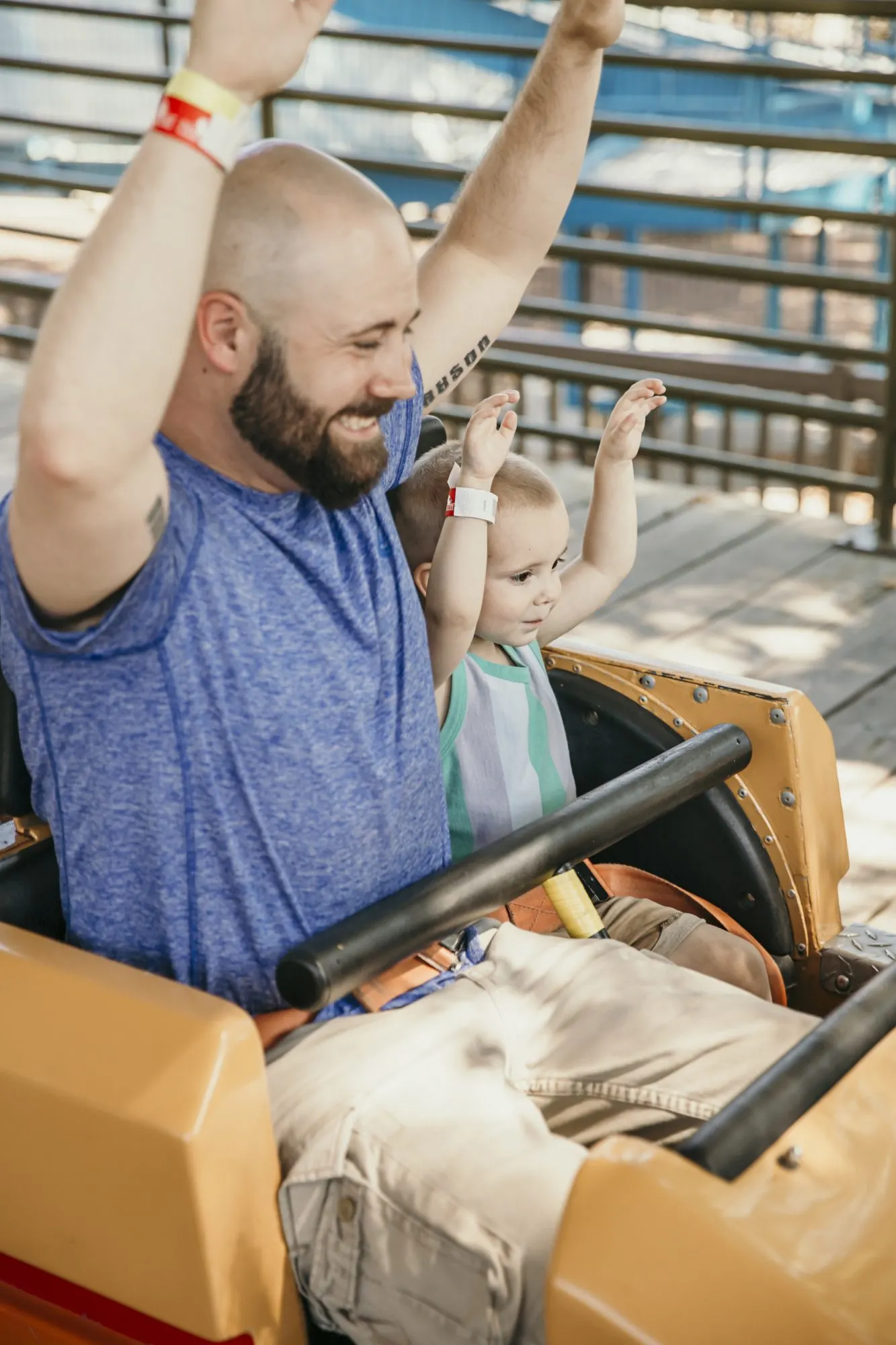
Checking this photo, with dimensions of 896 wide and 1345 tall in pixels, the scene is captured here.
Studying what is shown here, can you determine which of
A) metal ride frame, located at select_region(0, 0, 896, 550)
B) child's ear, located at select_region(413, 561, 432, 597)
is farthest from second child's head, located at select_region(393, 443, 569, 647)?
metal ride frame, located at select_region(0, 0, 896, 550)

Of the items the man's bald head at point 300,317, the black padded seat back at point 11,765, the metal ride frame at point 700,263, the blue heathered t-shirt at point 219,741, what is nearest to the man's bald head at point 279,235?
the man's bald head at point 300,317

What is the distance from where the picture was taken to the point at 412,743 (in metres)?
1.23

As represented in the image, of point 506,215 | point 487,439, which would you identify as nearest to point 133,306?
point 487,439

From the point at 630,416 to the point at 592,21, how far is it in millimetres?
325

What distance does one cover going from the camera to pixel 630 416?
1.45 m

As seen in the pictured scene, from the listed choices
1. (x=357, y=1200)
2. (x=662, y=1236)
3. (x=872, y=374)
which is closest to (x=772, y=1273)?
(x=662, y=1236)

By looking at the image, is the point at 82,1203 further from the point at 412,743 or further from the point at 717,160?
the point at 717,160

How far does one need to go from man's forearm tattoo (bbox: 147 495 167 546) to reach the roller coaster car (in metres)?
0.27

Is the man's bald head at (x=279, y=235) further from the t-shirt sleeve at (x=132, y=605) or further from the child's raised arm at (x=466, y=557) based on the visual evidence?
the child's raised arm at (x=466, y=557)

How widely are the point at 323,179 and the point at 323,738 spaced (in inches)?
14.6

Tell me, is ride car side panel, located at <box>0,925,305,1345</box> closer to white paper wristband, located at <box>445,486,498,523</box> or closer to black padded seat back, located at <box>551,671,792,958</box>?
white paper wristband, located at <box>445,486,498,523</box>

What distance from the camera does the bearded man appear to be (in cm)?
91

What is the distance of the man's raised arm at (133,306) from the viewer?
0.88m

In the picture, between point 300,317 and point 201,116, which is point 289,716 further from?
point 201,116
